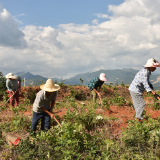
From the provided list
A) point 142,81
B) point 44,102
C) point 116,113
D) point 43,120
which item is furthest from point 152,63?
point 43,120

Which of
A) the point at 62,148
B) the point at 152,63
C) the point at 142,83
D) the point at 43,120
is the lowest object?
the point at 62,148

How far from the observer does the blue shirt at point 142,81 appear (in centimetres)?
377

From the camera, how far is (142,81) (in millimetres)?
3842

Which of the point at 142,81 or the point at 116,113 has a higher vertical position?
the point at 142,81

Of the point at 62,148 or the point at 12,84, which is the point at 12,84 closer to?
the point at 12,84

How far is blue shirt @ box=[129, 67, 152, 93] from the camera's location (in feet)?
12.4

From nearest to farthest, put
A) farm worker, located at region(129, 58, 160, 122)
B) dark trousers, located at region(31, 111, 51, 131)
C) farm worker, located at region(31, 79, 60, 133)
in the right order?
1. farm worker, located at region(31, 79, 60, 133)
2. dark trousers, located at region(31, 111, 51, 131)
3. farm worker, located at region(129, 58, 160, 122)

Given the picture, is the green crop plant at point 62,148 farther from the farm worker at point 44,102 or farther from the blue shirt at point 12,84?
the blue shirt at point 12,84

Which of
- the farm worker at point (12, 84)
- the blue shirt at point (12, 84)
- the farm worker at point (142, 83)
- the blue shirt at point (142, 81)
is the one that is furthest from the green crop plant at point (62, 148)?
the blue shirt at point (12, 84)

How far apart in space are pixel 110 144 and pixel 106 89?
8117 millimetres

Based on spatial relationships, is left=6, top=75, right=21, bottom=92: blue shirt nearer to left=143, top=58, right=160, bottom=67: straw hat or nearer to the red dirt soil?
the red dirt soil

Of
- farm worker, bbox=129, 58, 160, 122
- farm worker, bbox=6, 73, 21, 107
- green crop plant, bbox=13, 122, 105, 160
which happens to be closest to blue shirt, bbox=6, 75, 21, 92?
farm worker, bbox=6, 73, 21, 107

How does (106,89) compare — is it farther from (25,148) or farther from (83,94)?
(25,148)

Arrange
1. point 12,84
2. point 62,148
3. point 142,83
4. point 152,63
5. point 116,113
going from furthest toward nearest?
point 12,84 → point 116,113 → point 142,83 → point 152,63 → point 62,148
